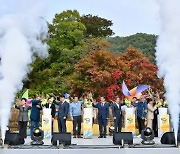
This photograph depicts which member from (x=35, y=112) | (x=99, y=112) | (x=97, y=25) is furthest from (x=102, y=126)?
(x=97, y=25)

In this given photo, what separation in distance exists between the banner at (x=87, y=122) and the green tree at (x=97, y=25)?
33.8 metres

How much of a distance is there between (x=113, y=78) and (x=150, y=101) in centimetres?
1842

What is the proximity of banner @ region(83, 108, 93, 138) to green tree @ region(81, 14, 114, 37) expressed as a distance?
3384 cm

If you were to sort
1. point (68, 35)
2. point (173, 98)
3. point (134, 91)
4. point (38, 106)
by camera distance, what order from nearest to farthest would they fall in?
point (173, 98) < point (38, 106) < point (134, 91) < point (68, 35)

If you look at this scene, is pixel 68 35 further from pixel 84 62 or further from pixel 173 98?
pixel 173 98

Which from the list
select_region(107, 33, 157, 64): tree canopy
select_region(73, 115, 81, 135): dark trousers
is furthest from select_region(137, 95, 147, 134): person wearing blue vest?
select_region(107, 33, 157, 64): tree canopy

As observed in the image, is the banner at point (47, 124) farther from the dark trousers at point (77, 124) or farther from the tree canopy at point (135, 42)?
the tree canopy at point (135, 42)

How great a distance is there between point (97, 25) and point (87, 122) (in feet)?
117

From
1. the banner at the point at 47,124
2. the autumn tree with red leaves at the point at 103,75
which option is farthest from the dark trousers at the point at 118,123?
the autumn tree with red leaves at the point at 103,75

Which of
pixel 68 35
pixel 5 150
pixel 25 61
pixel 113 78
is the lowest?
pixel 5 150

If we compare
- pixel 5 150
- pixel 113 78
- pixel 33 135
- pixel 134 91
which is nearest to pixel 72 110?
pixel 33 135

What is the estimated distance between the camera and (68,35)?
1583 inches

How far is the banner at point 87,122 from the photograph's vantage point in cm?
1833

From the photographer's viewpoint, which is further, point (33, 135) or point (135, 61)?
point (135, 61)
